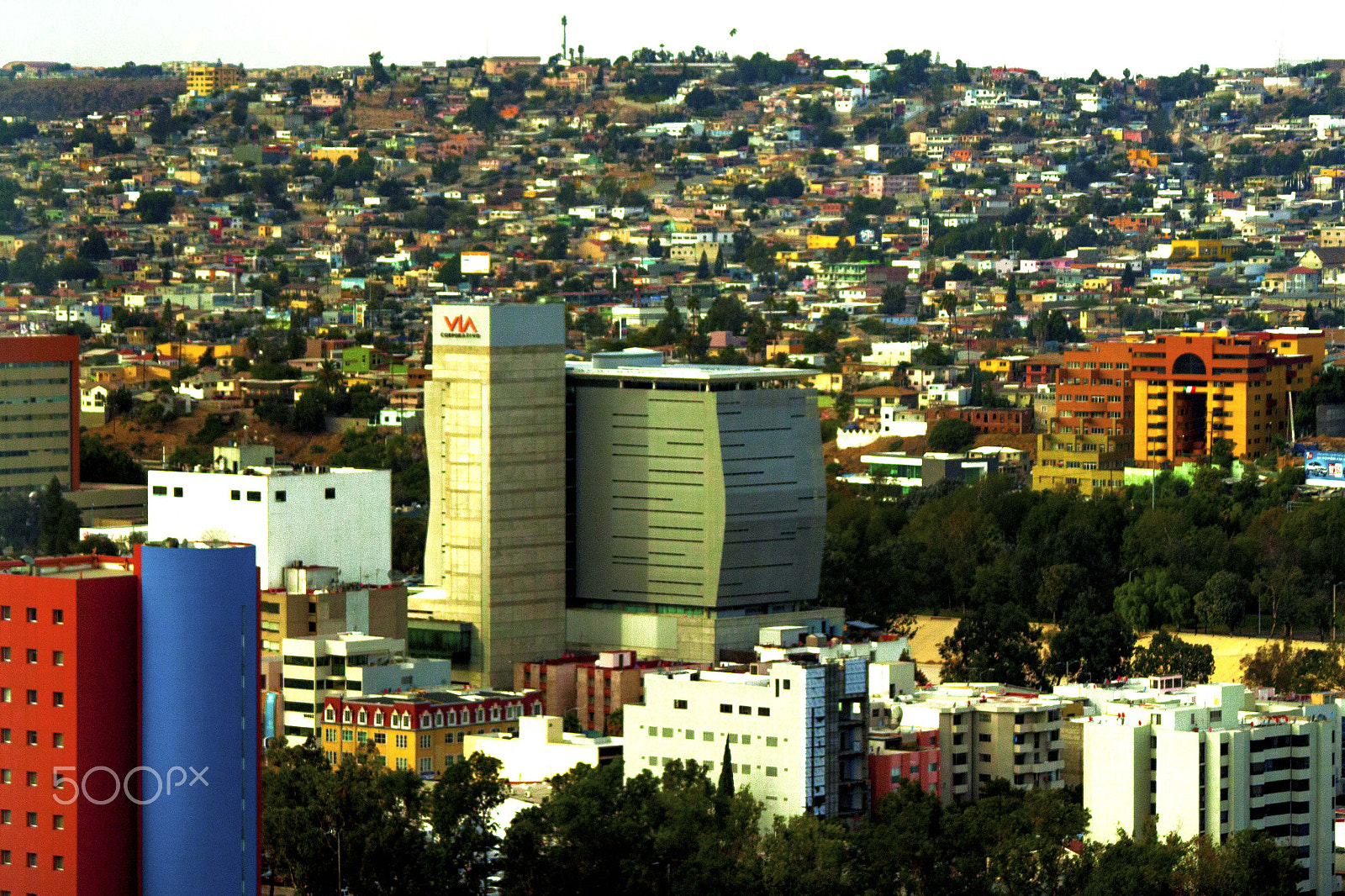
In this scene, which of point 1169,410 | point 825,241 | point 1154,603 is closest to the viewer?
point 1154,603

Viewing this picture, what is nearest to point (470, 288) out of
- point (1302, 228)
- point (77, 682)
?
point (1302, 228)

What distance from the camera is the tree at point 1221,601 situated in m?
77.3

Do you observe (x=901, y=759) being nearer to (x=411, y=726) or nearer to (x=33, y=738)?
(x=411, y=726)

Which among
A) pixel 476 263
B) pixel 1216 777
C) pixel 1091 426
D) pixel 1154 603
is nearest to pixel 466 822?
pixel 1216 777

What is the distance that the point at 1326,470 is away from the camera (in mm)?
95938

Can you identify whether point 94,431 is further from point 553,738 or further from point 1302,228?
point 1302,228

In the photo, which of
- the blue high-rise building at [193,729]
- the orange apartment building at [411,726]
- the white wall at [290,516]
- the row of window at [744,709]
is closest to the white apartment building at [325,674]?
the orange apartment building at [411,726]

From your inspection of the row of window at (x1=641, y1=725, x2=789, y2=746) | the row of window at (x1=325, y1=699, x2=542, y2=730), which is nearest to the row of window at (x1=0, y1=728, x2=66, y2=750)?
the row of window at (x1=641, y1=725, x2=789, y2=746)

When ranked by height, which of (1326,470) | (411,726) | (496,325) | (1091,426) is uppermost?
(496,325)

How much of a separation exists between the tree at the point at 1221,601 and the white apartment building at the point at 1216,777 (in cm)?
2746

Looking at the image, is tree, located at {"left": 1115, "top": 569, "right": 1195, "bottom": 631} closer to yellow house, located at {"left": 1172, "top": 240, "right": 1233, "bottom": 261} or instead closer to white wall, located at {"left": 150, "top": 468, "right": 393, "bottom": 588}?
white wall, located at {"left": 150, "top": 468, "right": 393, "bottom": 588}

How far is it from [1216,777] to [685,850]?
7.81 metres

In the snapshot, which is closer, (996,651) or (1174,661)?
(1174,661)

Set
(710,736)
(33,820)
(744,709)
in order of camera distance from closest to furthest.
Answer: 1. (33,820)
2. (744,709)
3. (710,736)
